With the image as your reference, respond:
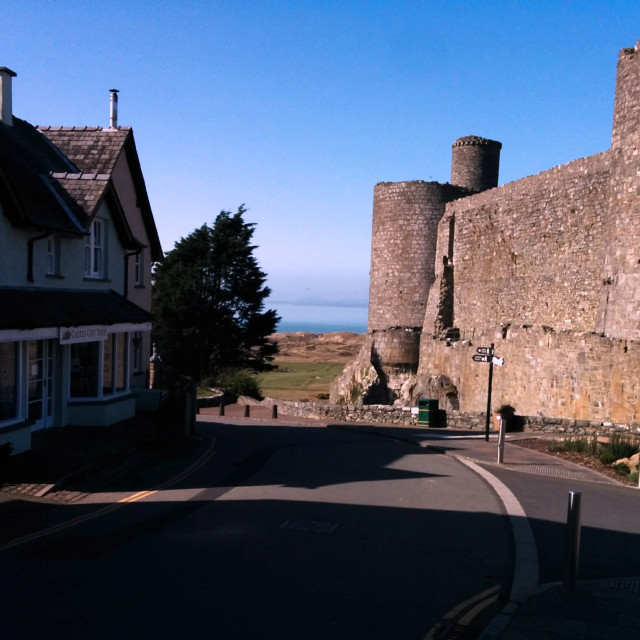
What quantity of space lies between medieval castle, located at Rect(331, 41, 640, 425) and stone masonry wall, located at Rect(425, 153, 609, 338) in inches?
2.3

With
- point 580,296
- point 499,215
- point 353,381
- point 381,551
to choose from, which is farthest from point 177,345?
point 381,551

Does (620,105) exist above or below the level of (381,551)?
above

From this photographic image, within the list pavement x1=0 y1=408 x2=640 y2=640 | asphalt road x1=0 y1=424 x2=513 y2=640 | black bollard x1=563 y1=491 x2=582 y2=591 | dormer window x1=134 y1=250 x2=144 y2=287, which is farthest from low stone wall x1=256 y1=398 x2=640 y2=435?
black bollard x1=563 y1=491 x2=582 y2=591

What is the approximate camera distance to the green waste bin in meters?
24.4

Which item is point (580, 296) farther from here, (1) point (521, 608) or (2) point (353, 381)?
(1) point (521, 608)

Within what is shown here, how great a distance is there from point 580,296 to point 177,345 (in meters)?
25.4

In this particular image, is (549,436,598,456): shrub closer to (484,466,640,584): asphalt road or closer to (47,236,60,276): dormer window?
(484,466,640,584): asphalt road

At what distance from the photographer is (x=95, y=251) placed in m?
19.2

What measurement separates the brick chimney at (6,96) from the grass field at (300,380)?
26.7 meters

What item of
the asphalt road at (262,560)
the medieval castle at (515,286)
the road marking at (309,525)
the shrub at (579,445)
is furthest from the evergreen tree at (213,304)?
the road marking at (309,525)

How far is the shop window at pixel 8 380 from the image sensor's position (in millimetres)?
13891

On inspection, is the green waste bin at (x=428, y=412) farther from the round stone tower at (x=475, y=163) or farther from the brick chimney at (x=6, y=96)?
the round stone tower at (x=475, y=163)

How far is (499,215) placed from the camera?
31984mm

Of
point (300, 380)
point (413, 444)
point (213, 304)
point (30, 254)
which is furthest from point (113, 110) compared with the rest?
point (300, 380)
